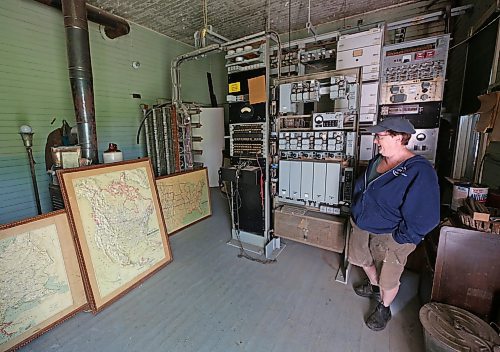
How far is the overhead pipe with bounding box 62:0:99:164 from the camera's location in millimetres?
2457

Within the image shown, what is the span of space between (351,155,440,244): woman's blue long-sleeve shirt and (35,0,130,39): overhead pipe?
4200 millimetres

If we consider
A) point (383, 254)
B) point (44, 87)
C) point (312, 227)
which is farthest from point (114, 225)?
point (44, 87)

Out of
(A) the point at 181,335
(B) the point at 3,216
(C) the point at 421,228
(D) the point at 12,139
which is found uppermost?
(D) the point at 12,139

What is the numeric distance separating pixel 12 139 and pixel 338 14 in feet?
17.4

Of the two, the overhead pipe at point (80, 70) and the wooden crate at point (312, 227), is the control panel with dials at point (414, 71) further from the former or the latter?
the overhead pipe at point (80, 70)

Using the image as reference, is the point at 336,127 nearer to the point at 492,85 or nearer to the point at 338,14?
the point at 492,85

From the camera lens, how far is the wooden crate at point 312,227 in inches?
96.1

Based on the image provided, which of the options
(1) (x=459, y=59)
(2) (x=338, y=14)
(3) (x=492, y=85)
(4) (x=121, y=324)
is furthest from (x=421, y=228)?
(2) (x=338, y=14)

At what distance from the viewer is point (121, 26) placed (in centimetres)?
375

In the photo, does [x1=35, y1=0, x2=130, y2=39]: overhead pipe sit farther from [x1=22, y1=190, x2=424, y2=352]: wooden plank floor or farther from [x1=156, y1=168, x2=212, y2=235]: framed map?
[x1=22, y1=190, x2=424, y2=352]: wooden plank floor

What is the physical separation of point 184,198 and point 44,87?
2478mm

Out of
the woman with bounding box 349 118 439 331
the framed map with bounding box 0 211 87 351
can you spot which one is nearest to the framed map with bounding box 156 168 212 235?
the framed map with bounding box 0 211 87 351

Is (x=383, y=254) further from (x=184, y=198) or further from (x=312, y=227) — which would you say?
(x=184, y=198)

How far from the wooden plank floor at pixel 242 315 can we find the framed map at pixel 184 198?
904mm
